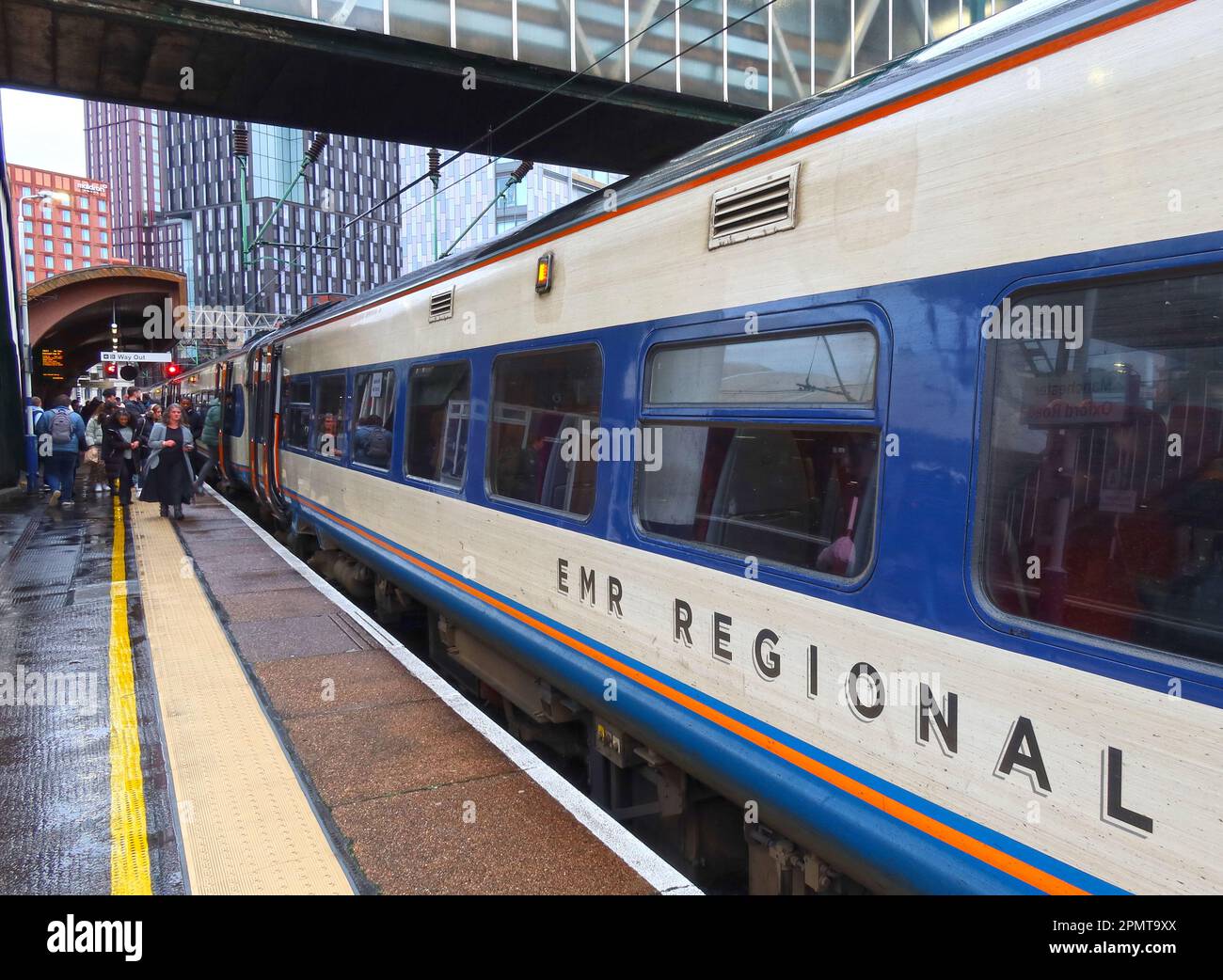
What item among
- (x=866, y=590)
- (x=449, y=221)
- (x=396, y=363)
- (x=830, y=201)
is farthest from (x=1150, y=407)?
(x=449, y=221)

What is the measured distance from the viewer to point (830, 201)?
2.68 meters

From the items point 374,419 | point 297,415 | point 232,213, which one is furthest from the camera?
point 232,213

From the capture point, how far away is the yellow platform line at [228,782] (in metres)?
3.14

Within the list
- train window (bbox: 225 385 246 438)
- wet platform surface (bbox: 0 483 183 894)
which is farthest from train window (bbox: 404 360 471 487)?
train window (bbox: 225 385 246 438)

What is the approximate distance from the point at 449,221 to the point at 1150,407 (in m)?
76.1

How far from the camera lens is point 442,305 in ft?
19.6

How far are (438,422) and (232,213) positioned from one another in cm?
9765

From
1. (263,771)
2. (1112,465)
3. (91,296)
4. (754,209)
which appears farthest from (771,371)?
(91,296)

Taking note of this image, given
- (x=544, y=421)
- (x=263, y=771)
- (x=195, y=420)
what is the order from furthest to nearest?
(x=195, y=420) < (x=544, y=421) < (x=263, y=771)

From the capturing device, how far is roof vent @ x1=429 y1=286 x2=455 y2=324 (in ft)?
19.0

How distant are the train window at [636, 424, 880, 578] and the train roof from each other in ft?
3.17

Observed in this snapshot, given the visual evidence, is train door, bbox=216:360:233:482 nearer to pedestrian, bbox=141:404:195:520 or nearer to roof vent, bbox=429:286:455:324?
pedestrian, bbox=141:404:195:520

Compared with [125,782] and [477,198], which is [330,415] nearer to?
[125,782]

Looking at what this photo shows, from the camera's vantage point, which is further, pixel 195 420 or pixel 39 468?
pixel 195 420
